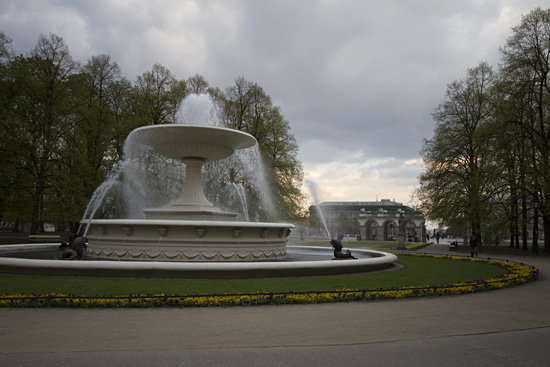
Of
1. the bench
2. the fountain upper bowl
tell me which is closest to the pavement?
the fountain upper bowl

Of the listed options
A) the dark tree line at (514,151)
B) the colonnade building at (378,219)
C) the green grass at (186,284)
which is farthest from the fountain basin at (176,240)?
the colonnade building at (378,219)

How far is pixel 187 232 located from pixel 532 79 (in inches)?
960

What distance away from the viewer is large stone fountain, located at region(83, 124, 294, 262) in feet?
38.8

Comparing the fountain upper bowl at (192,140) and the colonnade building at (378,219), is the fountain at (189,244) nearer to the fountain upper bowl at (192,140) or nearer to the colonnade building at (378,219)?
the fountain upper bowl at (192,140)

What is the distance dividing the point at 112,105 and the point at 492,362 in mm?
32871

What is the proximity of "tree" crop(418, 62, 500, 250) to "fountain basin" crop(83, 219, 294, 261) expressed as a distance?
20392 mm

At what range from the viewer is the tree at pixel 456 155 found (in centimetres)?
2848

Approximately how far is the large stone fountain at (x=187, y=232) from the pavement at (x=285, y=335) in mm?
4722

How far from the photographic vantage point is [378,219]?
65.4 m

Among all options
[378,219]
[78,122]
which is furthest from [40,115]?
[378,219]

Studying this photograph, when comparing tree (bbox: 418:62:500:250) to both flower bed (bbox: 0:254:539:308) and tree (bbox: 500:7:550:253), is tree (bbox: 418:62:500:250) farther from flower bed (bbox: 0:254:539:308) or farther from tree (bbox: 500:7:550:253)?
flower bed (bbox: 0:254:539:308)

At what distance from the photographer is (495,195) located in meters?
25.8

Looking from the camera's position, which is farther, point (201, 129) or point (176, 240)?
point (201, 129)

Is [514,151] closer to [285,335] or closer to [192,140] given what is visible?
[192,140]
